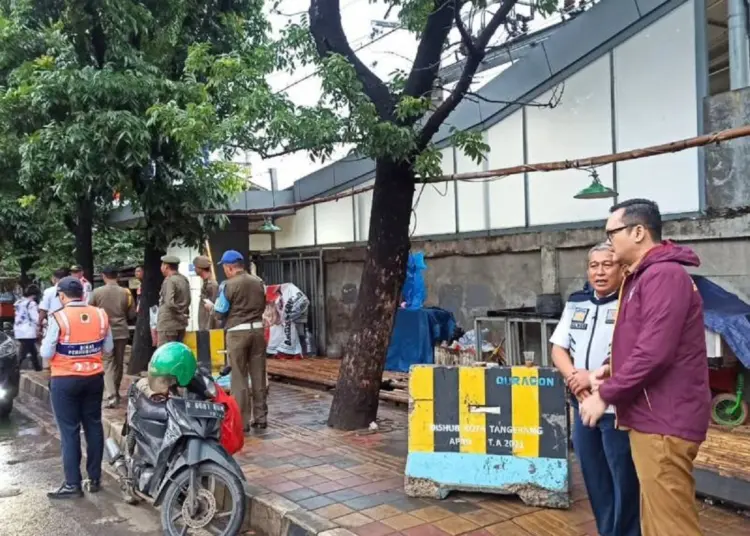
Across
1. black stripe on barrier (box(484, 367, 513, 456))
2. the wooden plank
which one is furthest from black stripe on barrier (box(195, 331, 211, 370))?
the wooden plank

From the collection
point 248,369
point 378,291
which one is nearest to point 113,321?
point 248,369

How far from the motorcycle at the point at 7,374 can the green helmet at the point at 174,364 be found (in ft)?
17.7

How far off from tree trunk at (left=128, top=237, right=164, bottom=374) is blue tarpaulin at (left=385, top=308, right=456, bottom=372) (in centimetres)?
405

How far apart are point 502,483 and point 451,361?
381 cm

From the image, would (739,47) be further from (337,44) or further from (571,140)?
(337,44)

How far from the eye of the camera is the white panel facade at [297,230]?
13680 mm

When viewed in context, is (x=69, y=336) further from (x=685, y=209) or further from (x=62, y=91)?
(x=685, y=209)

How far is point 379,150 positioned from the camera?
5961mm

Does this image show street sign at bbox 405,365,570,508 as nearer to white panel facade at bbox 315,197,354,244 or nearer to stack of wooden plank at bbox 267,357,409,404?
stack of wooden plank at bbox 267,357,409,404

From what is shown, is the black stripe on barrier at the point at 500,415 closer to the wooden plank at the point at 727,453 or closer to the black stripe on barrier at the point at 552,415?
the black stripe on barrier at the point at 552,415

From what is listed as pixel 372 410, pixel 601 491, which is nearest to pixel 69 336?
pixel 372 410

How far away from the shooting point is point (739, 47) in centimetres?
739

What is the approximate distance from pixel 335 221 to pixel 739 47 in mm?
7631

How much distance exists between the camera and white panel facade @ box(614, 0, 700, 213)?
25.3 feet
